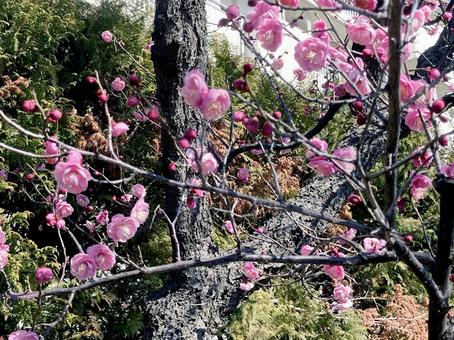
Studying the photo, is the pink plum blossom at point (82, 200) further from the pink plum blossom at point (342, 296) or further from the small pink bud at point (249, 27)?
the small pink bud at point (249, 27)

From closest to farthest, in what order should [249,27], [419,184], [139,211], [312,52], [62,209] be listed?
[249,27] → [312,52] → [419,184] → [139,211] → [62,209]

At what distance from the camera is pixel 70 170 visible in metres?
1.67

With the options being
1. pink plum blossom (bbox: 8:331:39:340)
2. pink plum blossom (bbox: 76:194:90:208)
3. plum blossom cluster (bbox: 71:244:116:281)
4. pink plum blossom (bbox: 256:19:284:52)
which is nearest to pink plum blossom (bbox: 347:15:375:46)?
pink plum blossom (bbox: 256:19:284:52)

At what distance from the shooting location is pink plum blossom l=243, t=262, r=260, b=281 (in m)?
2.82

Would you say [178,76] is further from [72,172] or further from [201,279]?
[72,172]

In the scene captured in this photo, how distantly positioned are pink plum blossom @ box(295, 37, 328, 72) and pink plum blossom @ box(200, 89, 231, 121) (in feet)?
1.19

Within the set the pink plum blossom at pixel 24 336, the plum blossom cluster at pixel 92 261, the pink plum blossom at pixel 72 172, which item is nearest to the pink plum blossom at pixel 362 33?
the pink plum blossom at pixel 72 172

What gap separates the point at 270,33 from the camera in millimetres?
1711

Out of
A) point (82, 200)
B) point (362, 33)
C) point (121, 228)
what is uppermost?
point (362, 33)

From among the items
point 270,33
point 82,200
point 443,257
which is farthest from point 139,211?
point 82,200

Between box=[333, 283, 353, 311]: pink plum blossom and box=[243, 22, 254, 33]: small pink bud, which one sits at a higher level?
→ box=[243, 22, 254, 33]: small pink bud

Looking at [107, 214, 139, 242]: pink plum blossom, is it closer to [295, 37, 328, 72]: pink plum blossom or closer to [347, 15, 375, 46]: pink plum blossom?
[295, 37, 328, 72]: pink plum blossom

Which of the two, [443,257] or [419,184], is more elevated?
[419,184]

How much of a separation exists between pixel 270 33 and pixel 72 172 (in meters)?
0.68
